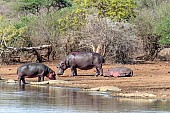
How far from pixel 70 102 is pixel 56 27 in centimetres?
2495

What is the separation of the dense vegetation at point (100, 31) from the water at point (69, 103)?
17322 mm

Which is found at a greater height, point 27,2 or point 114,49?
point 27,2

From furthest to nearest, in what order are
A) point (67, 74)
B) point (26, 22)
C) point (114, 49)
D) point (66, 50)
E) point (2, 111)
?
point (26, 22), point (66, 50), point (114, 49), point (67, 74), point (2, 111)

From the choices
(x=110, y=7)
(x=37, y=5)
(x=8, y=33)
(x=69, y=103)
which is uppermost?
(x=37, y=5)

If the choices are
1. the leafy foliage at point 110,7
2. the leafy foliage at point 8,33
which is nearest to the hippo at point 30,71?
the leafy foliage at point 8,33

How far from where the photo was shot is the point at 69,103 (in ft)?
56.8

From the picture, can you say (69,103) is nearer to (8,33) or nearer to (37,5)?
(8,33)

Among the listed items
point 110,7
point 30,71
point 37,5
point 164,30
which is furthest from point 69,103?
point 37,5

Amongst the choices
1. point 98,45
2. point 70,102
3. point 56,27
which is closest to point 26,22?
point 56,27

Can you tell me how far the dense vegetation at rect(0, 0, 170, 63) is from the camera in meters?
38.4

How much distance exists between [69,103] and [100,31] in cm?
2140

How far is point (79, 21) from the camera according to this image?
41188 millimetres

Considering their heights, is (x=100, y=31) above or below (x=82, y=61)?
above

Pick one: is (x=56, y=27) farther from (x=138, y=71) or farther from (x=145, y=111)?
(x=145, y=111)
